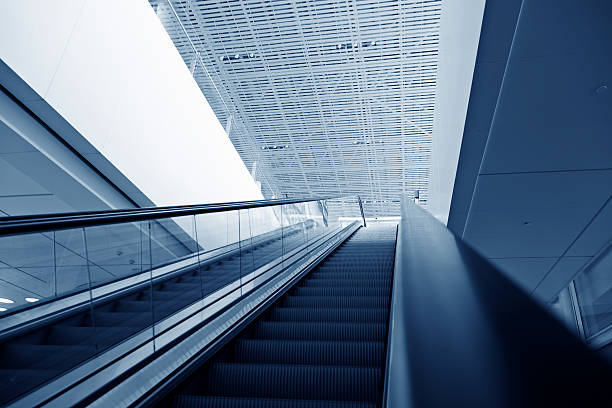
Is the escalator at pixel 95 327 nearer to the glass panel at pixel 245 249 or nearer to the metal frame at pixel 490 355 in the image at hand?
the glass panel at pixel 245 249

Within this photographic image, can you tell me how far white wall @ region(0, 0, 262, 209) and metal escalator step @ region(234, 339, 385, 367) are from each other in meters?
4.21

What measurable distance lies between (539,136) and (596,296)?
4215 mm

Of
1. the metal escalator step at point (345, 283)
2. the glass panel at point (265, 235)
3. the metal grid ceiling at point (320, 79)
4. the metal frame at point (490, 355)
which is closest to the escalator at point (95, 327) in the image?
the glass panel at point (265, 235)

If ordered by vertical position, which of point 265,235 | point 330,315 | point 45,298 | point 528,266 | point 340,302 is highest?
point 265,235

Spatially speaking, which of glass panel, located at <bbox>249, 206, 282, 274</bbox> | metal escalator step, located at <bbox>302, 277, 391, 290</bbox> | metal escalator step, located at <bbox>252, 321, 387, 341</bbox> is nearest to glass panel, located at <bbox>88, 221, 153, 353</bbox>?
metal escalator step, located at <bbox>252, 321, 387, 341</bbox>

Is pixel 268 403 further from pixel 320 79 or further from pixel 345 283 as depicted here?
pixel 320 79

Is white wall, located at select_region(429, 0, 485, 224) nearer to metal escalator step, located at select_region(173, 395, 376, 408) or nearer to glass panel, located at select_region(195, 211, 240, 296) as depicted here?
glass panel, located at select_region(195, 211, 240, 296)

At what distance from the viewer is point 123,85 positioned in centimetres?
746

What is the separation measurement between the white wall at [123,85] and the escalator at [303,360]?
3.97 m

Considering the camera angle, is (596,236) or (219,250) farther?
(596,236)

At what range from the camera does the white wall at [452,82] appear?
14.0 ft

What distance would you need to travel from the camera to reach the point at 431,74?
11.9 meters

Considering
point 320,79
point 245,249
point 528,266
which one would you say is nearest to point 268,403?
point 245,249

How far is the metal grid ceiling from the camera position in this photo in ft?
33.6
